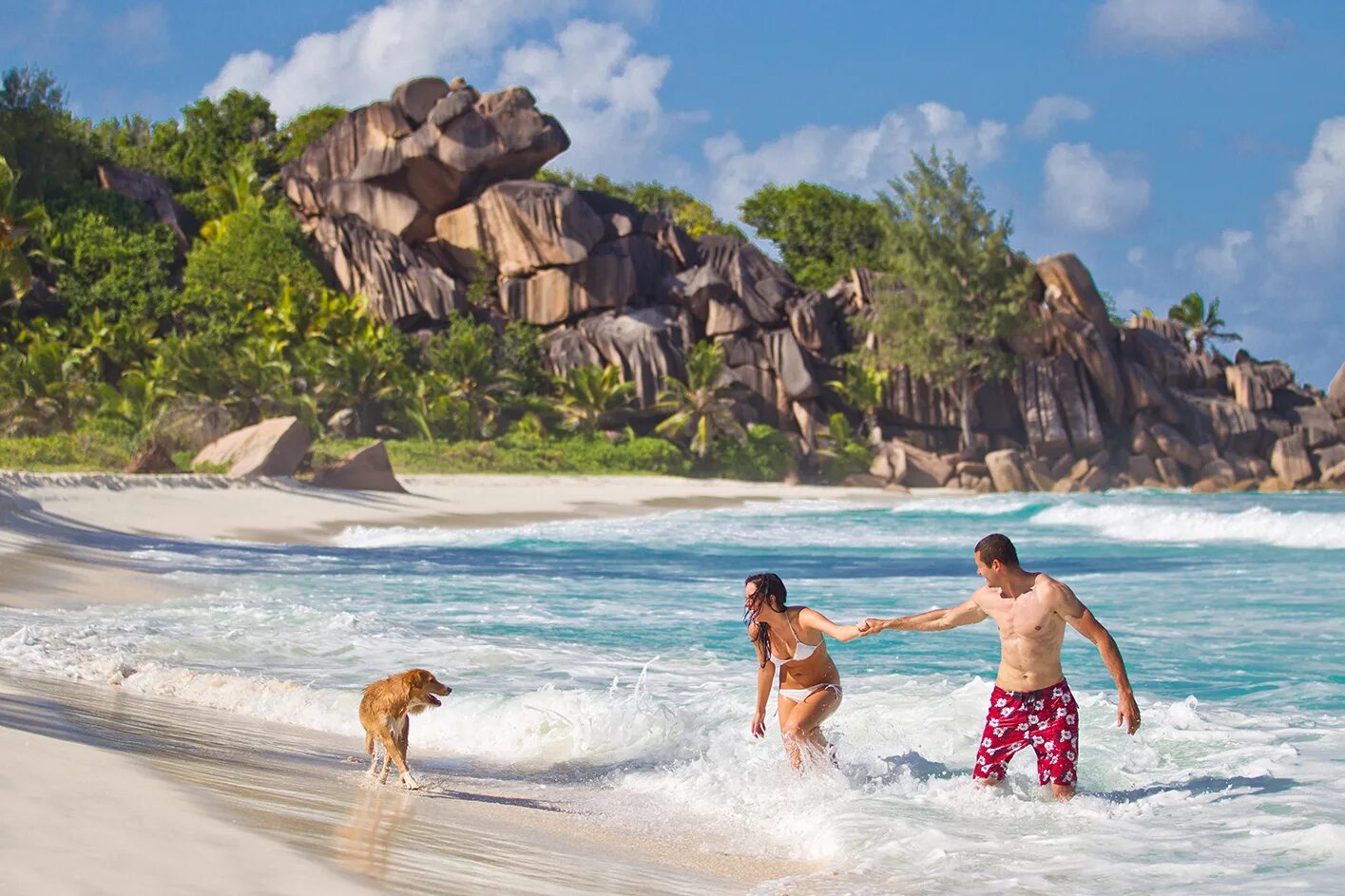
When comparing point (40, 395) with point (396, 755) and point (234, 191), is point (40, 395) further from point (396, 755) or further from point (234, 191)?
point (396, 755)

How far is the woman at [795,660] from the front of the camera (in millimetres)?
6047

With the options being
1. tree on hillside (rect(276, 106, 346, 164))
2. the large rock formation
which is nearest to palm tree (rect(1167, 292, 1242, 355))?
the large rock formation

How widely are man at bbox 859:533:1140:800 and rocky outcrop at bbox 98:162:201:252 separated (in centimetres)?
4848

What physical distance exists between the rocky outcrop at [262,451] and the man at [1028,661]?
22.6 metres

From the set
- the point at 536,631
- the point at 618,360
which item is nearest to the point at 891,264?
the point at 618,360

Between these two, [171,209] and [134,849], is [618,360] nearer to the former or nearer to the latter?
[171,209]

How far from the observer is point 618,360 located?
47750 mm

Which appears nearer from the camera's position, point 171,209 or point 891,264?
point 171,209

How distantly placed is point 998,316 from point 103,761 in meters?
50.8

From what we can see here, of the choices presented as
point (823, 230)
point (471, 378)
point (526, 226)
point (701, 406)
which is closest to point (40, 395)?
point (471, 378)

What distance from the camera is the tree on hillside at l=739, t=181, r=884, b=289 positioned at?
63312mm

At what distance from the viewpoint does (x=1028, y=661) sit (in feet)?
19.0

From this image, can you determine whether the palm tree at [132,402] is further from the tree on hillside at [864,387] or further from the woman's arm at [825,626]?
the woman's arm at [825,626]

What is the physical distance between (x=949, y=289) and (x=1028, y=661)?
1918 inches
